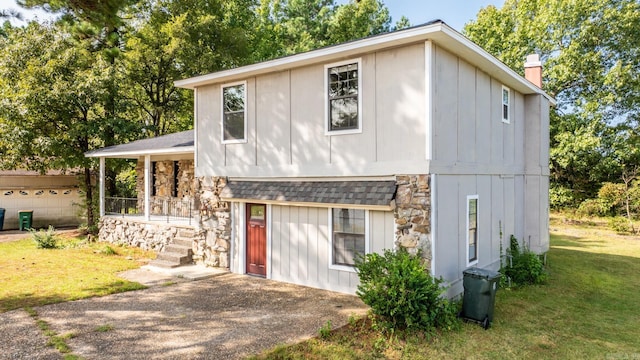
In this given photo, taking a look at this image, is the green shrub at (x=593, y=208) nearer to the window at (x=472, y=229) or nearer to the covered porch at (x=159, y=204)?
the window at (x=472, y=229)

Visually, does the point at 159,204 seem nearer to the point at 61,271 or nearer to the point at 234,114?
the point at 61,271

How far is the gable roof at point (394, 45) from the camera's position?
275 inches

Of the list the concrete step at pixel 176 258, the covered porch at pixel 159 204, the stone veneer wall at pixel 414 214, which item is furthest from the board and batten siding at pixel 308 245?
the covered porch at pixel 159 204

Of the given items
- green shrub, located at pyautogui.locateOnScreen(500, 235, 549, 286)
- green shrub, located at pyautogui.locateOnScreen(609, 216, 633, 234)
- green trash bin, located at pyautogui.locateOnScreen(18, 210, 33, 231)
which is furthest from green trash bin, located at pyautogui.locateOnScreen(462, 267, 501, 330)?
green trash bin, located at pyautogui.locateOnScreen(18, 210, 33, 231)

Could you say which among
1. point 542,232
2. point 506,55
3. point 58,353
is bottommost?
point 58,353

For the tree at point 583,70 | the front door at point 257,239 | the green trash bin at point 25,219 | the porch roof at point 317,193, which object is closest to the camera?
the porch roof at point 317,193

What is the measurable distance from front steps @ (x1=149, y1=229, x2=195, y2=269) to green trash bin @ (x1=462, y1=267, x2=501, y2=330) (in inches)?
306

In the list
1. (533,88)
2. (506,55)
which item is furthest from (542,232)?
(506,55)

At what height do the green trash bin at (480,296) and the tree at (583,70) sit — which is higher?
the tree at (583,70)

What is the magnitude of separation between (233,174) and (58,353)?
18.7ft

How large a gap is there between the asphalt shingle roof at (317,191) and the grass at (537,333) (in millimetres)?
2335

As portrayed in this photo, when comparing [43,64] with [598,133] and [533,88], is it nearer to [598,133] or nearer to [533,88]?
[533,88]

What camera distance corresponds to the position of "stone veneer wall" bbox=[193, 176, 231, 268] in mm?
10555

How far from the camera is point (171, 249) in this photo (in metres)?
11.8
